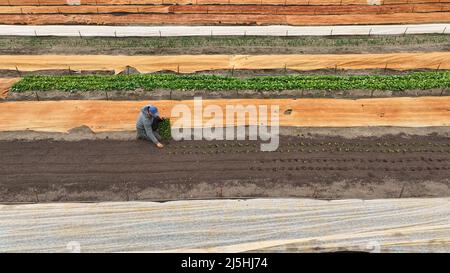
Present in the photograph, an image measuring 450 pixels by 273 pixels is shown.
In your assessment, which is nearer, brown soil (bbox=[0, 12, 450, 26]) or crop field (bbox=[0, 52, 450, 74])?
crop field (bbox=[0, 52, 450, 74])

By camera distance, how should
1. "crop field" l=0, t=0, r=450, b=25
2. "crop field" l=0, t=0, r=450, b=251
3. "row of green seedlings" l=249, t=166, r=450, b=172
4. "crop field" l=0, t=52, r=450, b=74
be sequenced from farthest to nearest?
"crop field" l=0, t=0, r=450, b=25 → "crop field" l=0, t=52, r=450, b=74 → "row of green seedlings" l=249, t=166, r=450, b=172 → "crop field" l=0, t=0, r=450, b=251

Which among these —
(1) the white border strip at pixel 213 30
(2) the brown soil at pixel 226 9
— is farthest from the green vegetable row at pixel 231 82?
(2) the brown soil at pixel 226 9

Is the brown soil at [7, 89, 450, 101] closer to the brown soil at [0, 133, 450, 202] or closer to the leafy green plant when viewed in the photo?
the leafy green plant

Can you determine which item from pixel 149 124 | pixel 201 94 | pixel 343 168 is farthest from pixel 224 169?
pixel 201 94

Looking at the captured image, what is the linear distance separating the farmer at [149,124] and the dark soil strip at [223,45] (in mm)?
8551

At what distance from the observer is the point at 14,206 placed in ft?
42.4

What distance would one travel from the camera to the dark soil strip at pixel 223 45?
23.0 metres

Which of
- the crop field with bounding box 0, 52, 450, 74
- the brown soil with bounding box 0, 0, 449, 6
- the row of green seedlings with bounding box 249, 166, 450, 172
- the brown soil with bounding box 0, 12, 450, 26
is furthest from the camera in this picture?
the brown soil with bounding box 0, 0, 449, 6

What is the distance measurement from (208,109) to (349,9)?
1668 cm

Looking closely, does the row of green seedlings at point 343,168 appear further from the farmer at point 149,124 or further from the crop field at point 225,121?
the farmer at point 149,124

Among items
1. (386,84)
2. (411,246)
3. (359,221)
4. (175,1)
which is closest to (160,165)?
(359,221)

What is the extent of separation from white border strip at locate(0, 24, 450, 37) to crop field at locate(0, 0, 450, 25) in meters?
0.81

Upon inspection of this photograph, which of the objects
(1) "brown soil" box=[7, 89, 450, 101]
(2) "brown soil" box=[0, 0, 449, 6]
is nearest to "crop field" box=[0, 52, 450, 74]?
(1) "brown soil" box=[7, 89, 450, 101]

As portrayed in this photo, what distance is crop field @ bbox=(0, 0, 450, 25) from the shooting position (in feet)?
86.4
